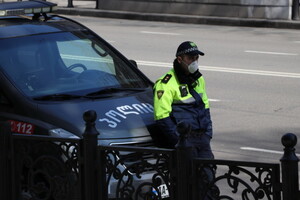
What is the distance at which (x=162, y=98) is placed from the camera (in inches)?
276

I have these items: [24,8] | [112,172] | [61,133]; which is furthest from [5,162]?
[24,8]

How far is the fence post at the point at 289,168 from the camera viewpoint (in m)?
4.47

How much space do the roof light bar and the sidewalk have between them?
16347mm

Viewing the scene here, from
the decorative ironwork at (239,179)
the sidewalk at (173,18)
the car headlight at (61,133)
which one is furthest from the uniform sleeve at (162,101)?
the sidewalk at (173,18)

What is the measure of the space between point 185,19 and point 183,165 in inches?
826

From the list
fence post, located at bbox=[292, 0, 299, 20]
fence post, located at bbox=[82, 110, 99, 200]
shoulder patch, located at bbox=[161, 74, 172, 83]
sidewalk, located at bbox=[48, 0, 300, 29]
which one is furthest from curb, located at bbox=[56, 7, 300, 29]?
fence post, located at bbox=[82, 110, 99, 200]

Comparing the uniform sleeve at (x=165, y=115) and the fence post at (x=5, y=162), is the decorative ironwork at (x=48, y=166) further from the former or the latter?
the uniform sleeve at (x=165, y=115)

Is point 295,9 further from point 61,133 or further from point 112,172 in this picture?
point 112,172

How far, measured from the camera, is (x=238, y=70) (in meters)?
16.2

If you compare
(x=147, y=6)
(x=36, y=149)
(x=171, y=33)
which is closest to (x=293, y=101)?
(x=36, y=149)

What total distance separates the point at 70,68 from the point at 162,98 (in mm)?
1298

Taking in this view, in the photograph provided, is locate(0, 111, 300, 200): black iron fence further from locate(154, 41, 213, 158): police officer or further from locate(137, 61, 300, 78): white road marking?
locate(137, 61, 300, 78): white road marking

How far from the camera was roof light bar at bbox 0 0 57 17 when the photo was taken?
7.90 meters

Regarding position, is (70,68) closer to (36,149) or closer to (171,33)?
(36,149)
